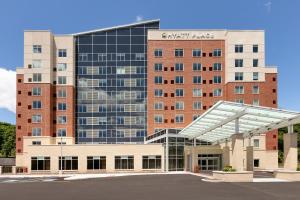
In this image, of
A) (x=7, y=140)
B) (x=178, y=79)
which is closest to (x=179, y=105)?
(x=178, y=79)

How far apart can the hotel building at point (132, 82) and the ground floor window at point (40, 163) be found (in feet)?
31.2

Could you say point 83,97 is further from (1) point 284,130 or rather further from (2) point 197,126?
(1) point 284,130

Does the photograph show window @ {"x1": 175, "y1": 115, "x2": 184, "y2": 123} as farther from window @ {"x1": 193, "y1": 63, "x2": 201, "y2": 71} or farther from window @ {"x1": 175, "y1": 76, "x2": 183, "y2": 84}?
window @ {"x1": 193, "y1": 63, "x2": 201, "y2": 71}

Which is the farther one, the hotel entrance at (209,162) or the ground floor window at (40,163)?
the ground floor window at (40,163)

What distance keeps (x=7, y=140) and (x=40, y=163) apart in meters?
55.9

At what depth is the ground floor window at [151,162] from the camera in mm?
69062

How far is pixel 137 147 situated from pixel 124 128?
47.4 feet

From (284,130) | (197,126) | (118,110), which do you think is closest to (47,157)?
(118,110)

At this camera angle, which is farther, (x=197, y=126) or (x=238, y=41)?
(x=238, y=41)

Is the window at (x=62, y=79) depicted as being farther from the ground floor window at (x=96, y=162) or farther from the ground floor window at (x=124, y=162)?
the ground floor window at (x=124, y=162)

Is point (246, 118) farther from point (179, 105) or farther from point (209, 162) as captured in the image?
point (179, 105)

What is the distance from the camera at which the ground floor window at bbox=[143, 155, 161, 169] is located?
69062 mm

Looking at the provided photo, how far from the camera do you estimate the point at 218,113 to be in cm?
4291

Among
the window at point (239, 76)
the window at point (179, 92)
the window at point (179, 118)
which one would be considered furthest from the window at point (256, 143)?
the window at point (179, 92)
